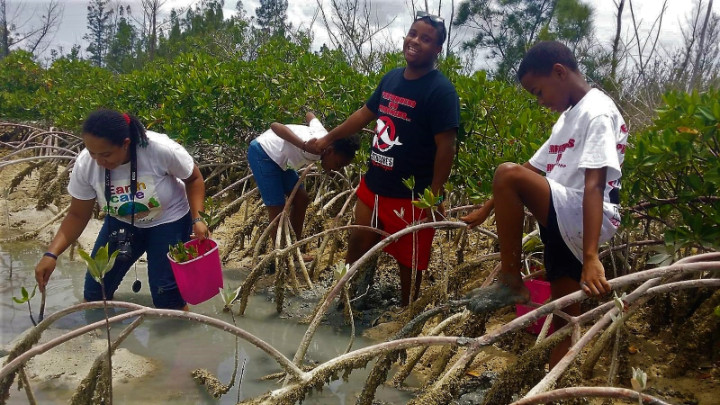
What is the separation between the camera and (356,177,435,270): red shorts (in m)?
2.85

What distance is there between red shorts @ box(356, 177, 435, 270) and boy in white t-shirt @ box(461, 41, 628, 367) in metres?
1.01

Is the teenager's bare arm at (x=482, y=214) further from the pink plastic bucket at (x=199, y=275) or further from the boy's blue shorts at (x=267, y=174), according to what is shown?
the boy's blue shorts at (x=267, y=174)

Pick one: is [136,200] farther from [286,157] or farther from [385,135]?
[385,135]

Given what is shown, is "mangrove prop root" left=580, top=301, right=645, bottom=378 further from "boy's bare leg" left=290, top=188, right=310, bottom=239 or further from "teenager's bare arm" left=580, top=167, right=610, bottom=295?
"boy's bare leg" left=290, top=188, right=310, bottom=239

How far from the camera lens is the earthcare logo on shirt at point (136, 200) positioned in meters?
2.69

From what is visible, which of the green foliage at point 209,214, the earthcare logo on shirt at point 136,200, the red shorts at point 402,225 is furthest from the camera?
the red shorts at point 402,225

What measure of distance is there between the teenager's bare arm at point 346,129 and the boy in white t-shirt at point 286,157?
0.07 metres

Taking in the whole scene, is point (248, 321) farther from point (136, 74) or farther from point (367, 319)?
point (136, 74)

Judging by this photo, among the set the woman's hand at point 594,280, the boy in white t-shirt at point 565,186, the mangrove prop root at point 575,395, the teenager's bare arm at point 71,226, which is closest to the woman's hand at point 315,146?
the teenager's bare arm at point 71,226

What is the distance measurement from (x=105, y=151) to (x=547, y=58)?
1.79m

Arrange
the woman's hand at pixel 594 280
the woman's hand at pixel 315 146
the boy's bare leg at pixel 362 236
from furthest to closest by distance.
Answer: the woman's hand at pixel 315 146
the boy's bare leg at pixel 362 236
the woman's hand at pixel 594 280

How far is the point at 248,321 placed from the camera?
3.24 meters

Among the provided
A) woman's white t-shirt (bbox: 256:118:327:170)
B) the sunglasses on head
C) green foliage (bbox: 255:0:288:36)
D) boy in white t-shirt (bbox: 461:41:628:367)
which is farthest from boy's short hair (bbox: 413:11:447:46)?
green foliage (bbox: 255:0:288:36)

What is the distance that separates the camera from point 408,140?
2719 millimetres
